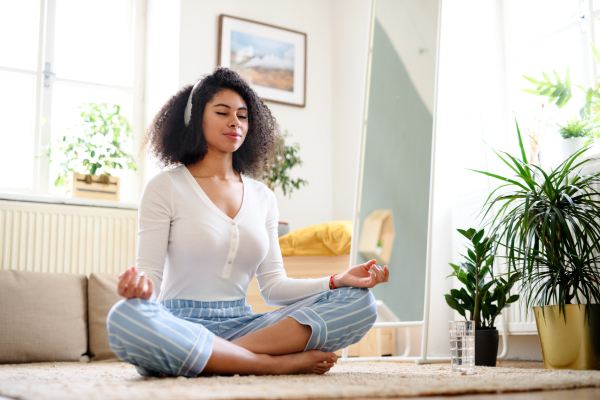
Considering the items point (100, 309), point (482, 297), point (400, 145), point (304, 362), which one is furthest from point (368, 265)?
point (100, 309)

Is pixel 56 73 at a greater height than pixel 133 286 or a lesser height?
greater

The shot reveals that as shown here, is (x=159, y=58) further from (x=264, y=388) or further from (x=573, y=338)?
(x=264, y=388)

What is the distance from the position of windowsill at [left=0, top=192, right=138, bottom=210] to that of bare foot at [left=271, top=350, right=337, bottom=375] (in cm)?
211

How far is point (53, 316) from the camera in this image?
2557 mm

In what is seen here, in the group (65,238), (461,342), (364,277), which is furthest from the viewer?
(65,238)

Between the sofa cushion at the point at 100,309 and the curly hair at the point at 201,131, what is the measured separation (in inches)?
41.9

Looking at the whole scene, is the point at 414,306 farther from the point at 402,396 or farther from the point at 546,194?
the point at 402,396

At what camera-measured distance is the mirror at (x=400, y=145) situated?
246cm

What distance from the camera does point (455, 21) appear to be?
3.09 meters

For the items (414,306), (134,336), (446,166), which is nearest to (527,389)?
(134,336)

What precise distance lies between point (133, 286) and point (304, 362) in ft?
1.47

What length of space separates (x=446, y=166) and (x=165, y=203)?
72.5 inches

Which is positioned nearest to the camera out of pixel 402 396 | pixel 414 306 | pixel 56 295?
pixel 402 396

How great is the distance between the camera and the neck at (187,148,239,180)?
1667 millimetres
